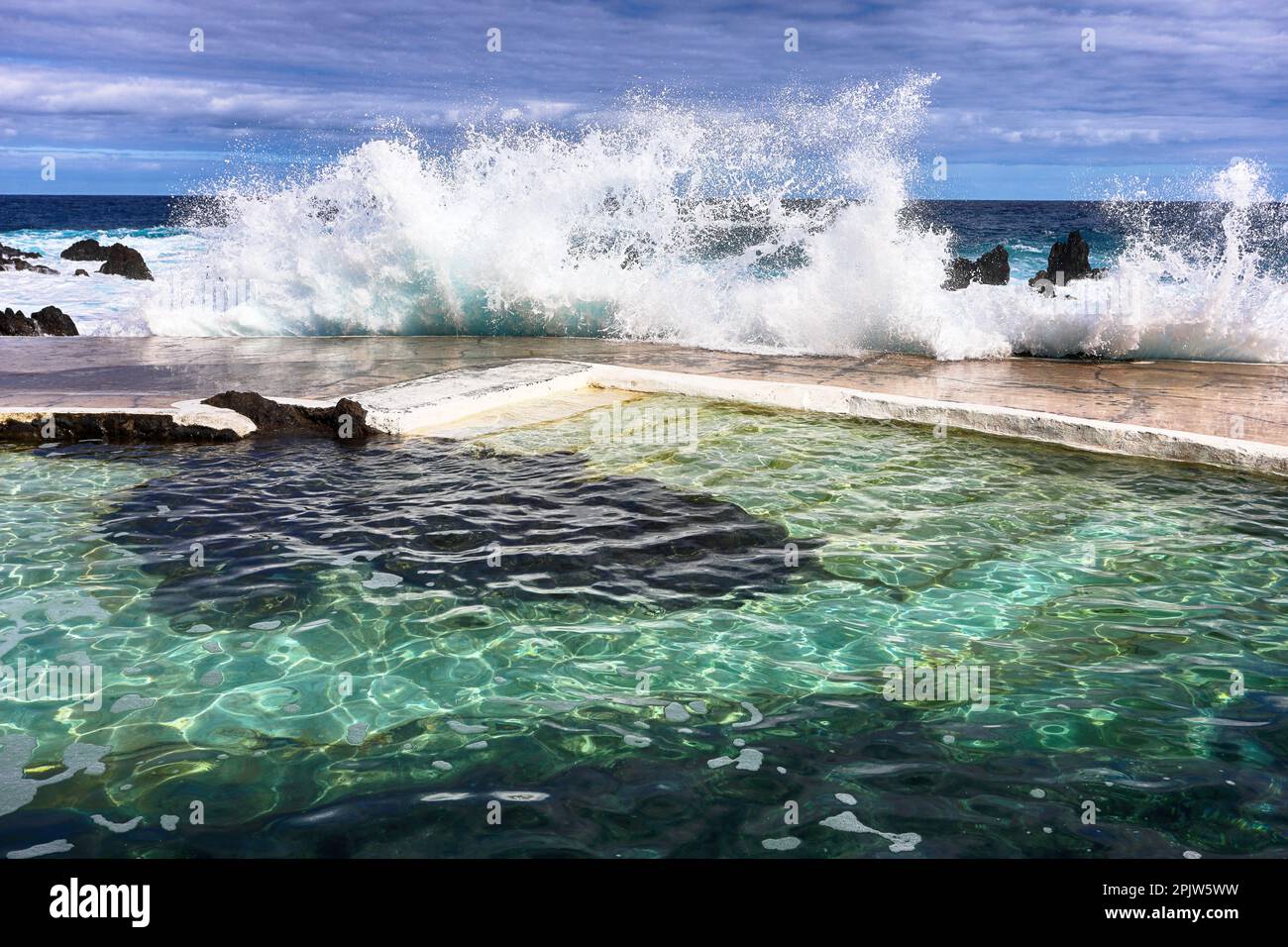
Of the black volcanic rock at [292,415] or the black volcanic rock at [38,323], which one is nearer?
the black volcanic rock at [292,415]

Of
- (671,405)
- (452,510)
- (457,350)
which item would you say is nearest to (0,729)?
(452,510)

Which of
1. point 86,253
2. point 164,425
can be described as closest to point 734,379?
point 164,425

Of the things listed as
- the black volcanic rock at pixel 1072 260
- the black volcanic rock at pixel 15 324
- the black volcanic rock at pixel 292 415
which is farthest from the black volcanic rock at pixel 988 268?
the black volcanic rock at pixel 292 415

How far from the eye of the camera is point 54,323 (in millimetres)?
15594


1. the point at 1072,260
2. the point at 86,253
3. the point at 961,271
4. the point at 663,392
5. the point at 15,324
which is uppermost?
the point at 86,253

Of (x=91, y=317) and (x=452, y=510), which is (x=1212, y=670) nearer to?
(x=452, y=510)

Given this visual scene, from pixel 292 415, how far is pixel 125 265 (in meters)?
24.1

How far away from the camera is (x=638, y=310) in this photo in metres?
12.1

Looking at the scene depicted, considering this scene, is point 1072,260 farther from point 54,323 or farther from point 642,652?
point 642,652

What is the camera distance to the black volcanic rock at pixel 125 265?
27156 mm

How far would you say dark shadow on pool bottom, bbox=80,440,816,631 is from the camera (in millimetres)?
4402

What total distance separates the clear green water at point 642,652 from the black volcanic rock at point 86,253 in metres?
29.9

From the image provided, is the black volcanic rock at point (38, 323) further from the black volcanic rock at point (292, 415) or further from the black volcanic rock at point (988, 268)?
the black volcanic rock at point (988, 268)
